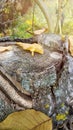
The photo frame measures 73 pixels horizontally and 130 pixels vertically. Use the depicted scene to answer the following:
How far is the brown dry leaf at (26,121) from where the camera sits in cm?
186

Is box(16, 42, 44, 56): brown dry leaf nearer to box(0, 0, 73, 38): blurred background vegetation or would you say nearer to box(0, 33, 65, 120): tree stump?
box(0, 33, 65, 120): tree stump

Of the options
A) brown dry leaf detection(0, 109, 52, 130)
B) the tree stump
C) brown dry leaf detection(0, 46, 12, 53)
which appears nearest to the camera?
brown dry leaf detection(0, 109, 52, 130)

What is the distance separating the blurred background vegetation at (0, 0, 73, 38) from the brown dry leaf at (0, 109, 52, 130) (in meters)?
1.64

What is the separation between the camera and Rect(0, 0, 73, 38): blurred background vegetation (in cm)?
358

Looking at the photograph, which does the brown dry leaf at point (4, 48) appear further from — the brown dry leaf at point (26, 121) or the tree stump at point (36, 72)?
the brown dry leaf at point (26, 121)

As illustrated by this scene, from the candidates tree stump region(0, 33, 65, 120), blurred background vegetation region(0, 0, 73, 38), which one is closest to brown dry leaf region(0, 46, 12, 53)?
tree stump region(0, 33, 65, 120)

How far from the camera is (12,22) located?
12.6ft

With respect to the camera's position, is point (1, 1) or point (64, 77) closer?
point (64, 77)

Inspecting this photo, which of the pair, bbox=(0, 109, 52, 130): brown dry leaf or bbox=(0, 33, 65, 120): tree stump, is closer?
bbox=(0, 109, 52, 130): brown dry leaf

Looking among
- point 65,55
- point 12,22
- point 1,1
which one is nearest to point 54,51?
point 65,55

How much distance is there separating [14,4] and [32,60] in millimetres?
2169

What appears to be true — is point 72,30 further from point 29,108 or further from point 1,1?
point 29,108

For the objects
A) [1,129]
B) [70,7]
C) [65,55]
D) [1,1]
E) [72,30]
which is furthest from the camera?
[70,7]

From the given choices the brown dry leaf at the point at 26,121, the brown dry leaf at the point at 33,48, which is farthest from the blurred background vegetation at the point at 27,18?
the brown dry leaf at the point at 26,121
